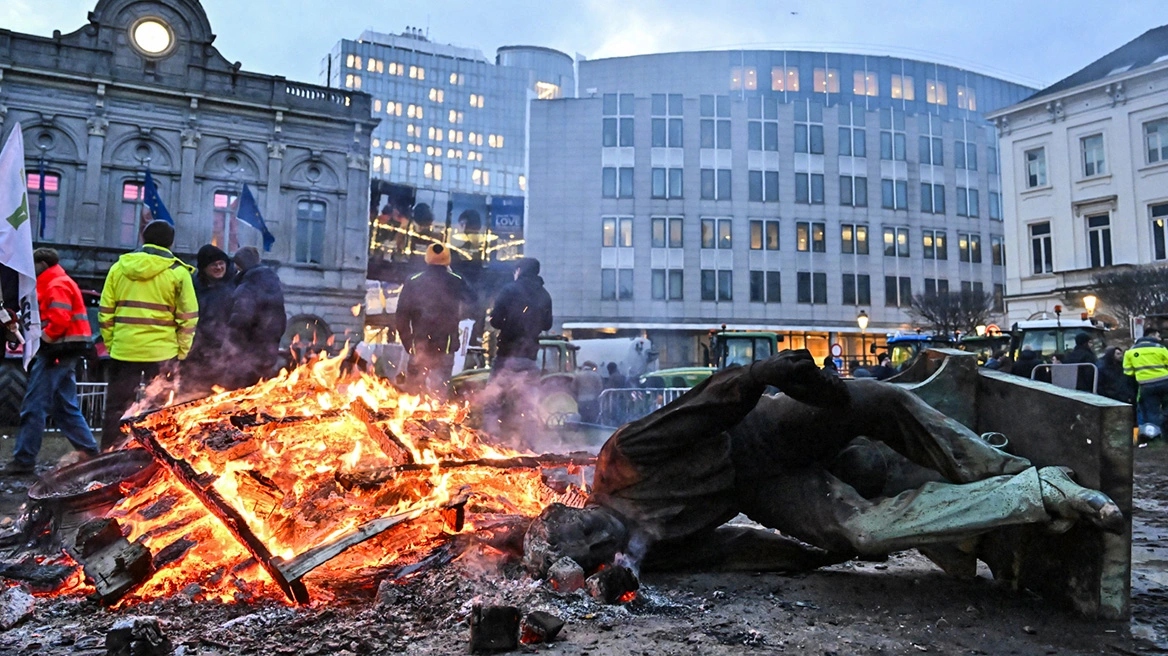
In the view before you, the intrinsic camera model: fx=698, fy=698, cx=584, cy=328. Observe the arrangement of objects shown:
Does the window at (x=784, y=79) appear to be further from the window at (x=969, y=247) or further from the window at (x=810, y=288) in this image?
the window at (x=969, y=247)

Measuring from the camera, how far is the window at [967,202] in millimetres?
43531

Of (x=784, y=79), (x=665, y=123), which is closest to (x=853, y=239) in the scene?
(x=784, y=79)

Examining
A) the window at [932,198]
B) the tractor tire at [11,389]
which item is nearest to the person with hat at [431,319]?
the tractor tire at [11,389]

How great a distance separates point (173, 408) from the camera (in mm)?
4742

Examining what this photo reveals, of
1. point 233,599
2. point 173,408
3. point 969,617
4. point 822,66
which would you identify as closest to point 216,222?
point 173,408

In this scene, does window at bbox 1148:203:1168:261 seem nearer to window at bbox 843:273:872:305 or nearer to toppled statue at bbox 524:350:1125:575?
window at bbox 843:273:872:305

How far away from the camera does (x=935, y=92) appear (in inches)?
1854

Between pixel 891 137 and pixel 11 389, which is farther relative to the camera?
pixel 891 137

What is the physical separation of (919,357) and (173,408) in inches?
187

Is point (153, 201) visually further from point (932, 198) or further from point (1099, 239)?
point (932, 198)

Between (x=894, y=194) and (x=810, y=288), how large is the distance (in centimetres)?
821

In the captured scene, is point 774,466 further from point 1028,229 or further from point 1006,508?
point 1028,229

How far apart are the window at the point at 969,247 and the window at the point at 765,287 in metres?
12.8

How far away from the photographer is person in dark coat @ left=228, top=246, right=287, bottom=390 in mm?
7168
